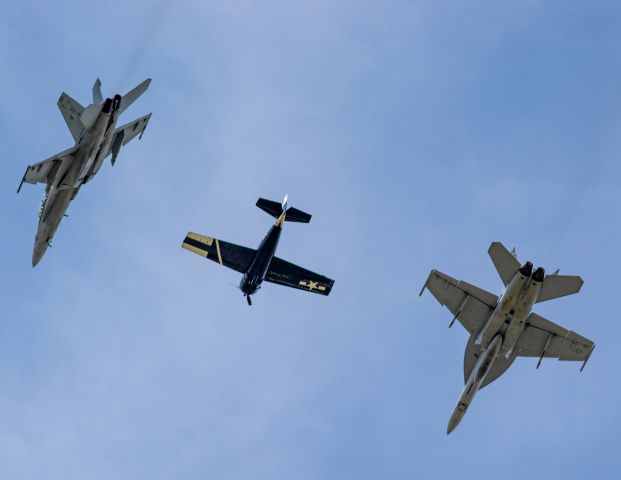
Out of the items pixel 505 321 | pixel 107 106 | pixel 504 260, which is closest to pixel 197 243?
pixel 107 106

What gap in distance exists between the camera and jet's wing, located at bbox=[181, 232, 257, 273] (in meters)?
51.0

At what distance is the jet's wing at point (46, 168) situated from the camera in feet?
144

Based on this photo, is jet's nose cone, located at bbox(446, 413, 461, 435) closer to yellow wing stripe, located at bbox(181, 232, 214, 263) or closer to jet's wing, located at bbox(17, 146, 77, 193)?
yellow wing stripe, located at bbox(181, 232, 214, 263)

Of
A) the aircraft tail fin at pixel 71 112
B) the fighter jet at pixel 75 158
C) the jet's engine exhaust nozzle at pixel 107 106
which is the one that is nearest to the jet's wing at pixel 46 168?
the fighter jet at pixel 75 158

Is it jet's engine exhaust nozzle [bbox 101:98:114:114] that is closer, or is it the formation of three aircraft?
the formation of three aircraft

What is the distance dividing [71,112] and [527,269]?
20.2 metres

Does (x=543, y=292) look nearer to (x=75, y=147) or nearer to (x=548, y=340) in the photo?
(x=548, y=340)

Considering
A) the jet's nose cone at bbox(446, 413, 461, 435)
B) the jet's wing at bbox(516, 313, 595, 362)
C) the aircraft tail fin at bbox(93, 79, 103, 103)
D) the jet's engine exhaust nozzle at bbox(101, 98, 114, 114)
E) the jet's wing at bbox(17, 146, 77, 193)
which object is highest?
the aircraft tail fin at bbox(93, 79, 103, 103)

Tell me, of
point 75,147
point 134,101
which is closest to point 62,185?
point 75,147

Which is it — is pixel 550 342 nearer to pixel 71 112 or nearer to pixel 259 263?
pixel 259 263

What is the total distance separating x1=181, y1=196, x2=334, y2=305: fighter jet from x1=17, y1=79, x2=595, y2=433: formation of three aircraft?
Result: 0.18 feet

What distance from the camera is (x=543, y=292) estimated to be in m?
40.9

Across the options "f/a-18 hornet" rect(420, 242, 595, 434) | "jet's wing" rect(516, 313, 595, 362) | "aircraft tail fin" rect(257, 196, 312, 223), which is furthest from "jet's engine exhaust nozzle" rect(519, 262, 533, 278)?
"aircraft tail fin" rect(257, 196, 312, 223)

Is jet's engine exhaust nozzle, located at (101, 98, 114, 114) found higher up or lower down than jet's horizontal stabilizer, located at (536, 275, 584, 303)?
higher up
